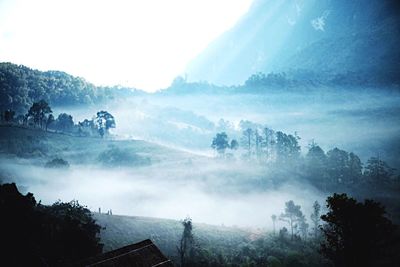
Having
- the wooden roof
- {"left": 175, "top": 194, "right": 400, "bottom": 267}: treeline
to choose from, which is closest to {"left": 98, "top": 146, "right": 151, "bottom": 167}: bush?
{"left": 175, "top": 194, "right": 400, "bottom": 267}: treeline

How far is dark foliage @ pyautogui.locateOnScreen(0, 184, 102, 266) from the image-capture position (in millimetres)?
33250

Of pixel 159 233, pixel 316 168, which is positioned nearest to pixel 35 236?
pixel 159 233

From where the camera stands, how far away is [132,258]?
31.3m

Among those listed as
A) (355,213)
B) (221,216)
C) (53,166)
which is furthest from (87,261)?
(221,216)

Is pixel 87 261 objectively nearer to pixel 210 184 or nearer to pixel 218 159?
pixel 210 184

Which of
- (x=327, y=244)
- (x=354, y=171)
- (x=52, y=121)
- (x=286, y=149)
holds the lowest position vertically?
(x=327, y=244)

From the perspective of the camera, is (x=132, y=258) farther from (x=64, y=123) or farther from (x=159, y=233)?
(x=64, y=123)

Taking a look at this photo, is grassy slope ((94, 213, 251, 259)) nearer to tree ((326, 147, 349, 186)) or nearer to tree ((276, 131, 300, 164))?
tree ((326, 147, 349, 186))

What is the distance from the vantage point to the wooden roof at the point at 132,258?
97.7 ft

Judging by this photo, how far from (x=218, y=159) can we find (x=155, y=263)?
467 feet

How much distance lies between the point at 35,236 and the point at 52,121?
130119 mm

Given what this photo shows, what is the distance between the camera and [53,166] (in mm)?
118500

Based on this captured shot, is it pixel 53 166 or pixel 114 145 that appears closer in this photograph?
pixel 53 166

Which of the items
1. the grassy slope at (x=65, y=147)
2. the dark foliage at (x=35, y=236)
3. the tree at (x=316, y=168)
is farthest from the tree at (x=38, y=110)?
the tree at (x=316, y=168)
